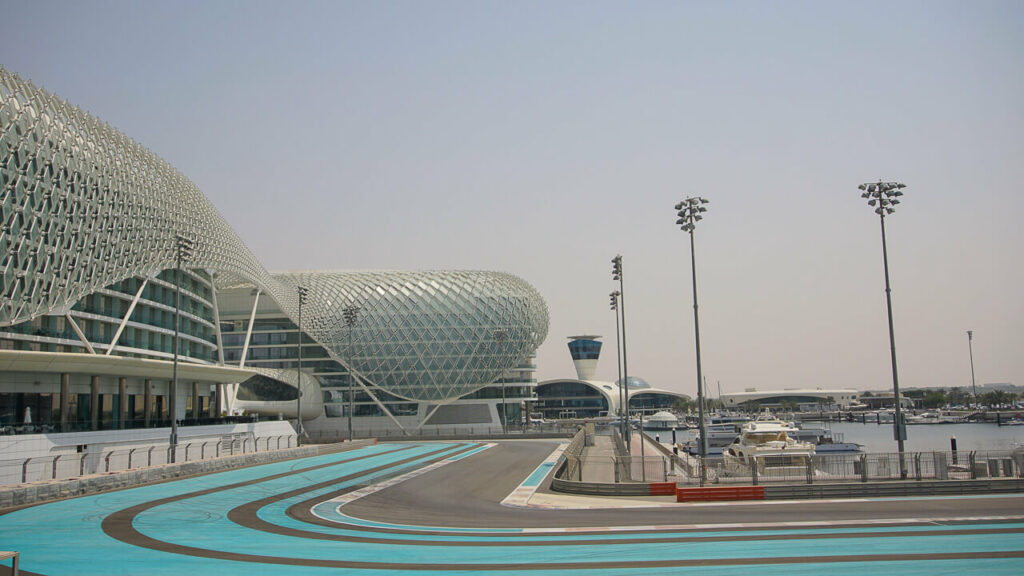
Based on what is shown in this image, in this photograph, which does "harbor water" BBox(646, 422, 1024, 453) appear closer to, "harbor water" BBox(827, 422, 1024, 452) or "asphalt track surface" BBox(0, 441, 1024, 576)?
"harbor water" BBox(827, 422, 1024, 452)

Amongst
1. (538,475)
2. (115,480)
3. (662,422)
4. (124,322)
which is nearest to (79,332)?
(124,322)

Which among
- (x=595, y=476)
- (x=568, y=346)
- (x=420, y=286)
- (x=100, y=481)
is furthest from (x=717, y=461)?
(x=568, y=346)

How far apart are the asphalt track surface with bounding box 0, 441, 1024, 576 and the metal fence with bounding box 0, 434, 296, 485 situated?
7.17 feet

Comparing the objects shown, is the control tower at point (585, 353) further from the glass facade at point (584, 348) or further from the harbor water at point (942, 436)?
the harbor water at point (942, 436)

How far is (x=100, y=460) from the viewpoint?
31938mm

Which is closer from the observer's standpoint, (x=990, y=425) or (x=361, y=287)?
(x=361, y=287)

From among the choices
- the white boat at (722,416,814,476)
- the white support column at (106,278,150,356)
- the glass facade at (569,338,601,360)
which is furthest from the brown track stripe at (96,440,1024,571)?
the glass facade at (569,338,601,360)

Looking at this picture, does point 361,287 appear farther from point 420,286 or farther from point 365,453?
point 365,453

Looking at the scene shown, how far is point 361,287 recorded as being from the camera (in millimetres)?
101938

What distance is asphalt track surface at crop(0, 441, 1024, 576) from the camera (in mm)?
15594

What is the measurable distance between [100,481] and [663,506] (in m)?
20.8

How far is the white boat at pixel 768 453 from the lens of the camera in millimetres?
27703

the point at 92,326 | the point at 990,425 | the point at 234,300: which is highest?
the point at 234,300

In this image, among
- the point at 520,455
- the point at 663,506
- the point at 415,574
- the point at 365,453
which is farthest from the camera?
the point at 365,453
